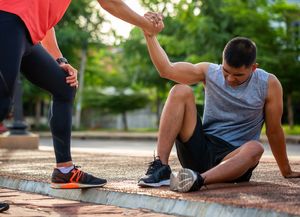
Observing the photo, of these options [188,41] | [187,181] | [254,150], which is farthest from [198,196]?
[188,41]

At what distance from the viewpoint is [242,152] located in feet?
9.05

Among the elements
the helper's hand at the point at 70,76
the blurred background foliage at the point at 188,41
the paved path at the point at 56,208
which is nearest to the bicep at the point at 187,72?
the helper's hand at the point at 70,76

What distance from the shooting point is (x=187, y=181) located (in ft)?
8.23

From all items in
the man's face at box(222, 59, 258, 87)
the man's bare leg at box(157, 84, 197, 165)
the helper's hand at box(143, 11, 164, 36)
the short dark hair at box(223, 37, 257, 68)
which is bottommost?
the man's bare leg at box(157, 84, 197, 165)

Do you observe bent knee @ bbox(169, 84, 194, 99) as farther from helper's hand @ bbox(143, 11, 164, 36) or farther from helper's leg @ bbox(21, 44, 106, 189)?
helper's leg @ bbox(21, 44, 106, 189)

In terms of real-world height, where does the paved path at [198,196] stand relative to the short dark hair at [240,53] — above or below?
below

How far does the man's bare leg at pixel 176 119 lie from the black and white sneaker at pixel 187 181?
0.37 m

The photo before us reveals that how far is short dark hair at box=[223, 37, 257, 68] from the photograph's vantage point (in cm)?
281

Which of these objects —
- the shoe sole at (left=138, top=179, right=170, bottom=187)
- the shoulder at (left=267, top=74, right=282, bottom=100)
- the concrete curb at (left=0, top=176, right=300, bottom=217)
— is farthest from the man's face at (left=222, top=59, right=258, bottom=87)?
the concrete curb at (left=0, top=176, right=300, bottom=217)

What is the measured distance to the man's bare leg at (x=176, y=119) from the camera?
290cm

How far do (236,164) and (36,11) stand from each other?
1.66 metres

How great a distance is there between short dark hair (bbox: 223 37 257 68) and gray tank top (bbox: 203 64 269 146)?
19 centimetres

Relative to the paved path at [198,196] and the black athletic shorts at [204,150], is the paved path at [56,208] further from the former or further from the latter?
the black athletic shorts at [204,150]

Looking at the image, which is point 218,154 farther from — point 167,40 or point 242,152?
point 167,40
